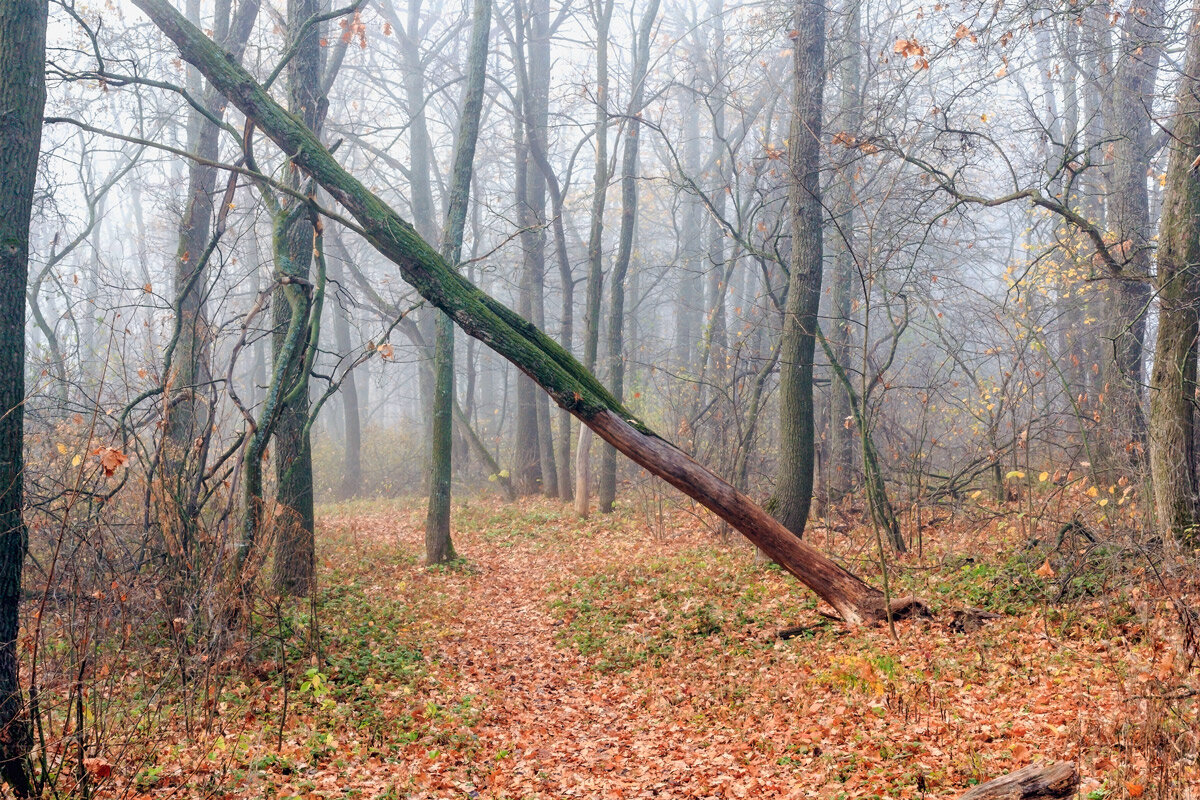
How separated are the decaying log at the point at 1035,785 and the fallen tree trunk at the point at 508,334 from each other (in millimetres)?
3446

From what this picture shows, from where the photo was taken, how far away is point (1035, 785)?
3715 millimetres

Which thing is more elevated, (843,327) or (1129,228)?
(1129,228)

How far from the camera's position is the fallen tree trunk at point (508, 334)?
673cm

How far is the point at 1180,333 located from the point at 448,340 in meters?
8.61

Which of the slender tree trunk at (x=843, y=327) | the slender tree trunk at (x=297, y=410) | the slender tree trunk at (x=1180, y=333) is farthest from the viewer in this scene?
the slender tree trunk at (x=843, y=327)

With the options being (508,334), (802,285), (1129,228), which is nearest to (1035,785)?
(508,334)

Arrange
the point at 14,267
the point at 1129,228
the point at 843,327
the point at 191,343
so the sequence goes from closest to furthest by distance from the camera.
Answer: the point at 14,267
the point at 191,343
the point at 1129,228
the point at 843,327

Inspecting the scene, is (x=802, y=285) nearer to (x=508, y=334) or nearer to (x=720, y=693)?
(x=508, y=334)

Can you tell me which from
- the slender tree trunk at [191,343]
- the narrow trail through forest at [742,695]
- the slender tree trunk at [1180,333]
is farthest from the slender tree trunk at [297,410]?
the slender tree trunk at [1180,333]

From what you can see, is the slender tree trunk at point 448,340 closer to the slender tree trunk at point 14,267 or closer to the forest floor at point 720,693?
the forest floor at point 720,693

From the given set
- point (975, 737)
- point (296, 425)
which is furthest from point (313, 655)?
point (975, 737)

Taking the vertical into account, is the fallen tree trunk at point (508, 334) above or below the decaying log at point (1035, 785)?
above

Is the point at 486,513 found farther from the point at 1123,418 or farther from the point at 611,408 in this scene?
the point at 1123,418

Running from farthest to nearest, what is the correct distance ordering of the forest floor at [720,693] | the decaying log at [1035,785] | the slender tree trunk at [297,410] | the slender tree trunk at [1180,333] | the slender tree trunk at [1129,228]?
1. the slender tree trunk at [1129,228]
2. the slender tree trunk at [297,410]
3. the slender tree trunk at [1180,333]
4. the forest floor at [720,693]
5. the decaying log at [1035,785]
